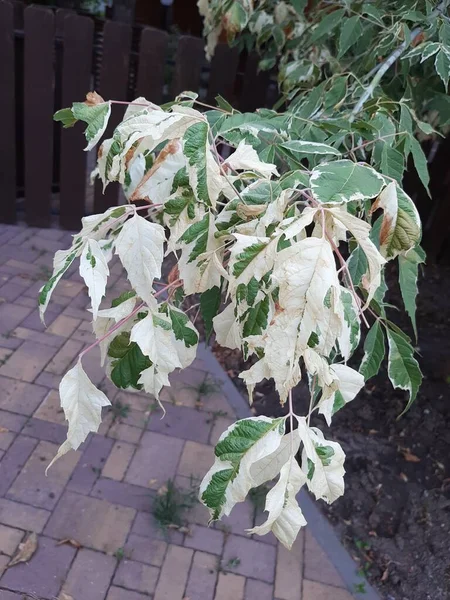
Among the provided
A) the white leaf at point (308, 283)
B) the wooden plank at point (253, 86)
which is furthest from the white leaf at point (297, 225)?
the wooden plank at point (253, 86)

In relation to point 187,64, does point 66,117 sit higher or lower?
higher

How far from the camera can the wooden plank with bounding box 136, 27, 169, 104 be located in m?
3.34

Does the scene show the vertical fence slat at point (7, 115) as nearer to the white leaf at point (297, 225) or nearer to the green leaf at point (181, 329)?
the green leaf at point (181, 329)

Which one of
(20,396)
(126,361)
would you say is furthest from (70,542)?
(126,361)

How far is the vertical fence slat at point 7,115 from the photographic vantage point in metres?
3.26

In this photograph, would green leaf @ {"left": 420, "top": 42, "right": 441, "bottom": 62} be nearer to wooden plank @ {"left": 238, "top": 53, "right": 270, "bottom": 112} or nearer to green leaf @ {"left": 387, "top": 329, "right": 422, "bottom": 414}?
green leaf @ {"left": 387, "top": 329, "right": 422, "bottom": 414}

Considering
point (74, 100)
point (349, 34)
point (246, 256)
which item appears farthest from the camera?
point (74, 100)

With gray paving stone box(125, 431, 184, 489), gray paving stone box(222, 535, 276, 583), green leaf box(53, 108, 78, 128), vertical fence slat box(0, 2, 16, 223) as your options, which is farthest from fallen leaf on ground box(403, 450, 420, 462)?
vertical fence slat box(0, 2, 16, 223)

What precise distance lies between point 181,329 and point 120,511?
136cm

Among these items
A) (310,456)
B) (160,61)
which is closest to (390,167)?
(310,456)

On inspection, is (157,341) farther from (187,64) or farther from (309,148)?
(187,64)

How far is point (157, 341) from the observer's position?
2.87ft

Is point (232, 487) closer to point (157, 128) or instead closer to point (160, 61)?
point (157, 128)

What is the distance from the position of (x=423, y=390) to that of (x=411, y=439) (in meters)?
0.41
